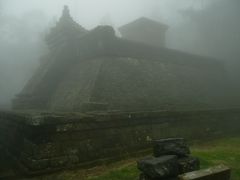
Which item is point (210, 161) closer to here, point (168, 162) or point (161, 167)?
point (168, 162)

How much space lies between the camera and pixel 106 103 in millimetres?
9172

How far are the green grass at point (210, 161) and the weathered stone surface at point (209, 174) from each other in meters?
1.16

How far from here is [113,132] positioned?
26.7ft

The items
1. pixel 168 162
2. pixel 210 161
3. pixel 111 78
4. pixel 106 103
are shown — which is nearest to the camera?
pixel 168 162

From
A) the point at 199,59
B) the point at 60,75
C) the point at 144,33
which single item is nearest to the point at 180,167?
the point at 60,75

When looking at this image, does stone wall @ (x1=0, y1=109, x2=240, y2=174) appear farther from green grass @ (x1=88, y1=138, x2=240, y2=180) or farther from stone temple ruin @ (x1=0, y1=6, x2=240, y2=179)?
green grass @ (x1=88, y1=138, x2=240, y2=180)

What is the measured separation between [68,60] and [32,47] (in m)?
10.6

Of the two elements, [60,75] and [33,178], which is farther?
[60,75]

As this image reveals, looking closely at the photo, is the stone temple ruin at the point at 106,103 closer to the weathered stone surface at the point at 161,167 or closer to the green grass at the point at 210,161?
the green grass at the point at 210,161

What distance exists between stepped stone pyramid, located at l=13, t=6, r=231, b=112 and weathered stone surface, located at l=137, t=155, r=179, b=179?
13.4 feet

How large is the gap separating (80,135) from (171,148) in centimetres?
281

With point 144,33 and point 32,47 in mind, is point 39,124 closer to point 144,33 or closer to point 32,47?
point 144,33

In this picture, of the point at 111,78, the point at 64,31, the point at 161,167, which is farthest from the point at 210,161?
the point at 64,31

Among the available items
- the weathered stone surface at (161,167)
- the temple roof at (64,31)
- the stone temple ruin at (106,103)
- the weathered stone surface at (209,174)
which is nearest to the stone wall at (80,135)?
the stone temple ruin at (106,103)
